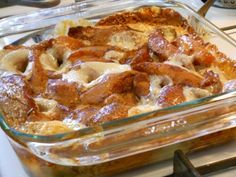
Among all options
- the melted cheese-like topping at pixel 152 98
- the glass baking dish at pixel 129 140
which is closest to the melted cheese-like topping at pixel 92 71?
the melted cheese-like topping at pixel 152 98

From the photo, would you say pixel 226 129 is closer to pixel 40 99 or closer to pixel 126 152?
pixel 126 152

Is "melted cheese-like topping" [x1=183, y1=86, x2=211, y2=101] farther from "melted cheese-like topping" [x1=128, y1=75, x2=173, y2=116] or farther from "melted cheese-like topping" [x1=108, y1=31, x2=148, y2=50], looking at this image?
"melted cheese-like topping" [x1=108, y1=31, x2=148, y2=50]

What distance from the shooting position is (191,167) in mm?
620

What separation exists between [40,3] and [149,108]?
0.57 m

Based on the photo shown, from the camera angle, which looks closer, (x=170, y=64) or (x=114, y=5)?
(x=170, y=64)

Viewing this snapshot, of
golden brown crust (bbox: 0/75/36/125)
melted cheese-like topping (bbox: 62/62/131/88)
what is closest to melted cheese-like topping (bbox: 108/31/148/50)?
melted cheese-like topping (bbox: 62/62/131/88)

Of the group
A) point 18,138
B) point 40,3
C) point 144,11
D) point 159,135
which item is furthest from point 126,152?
point 40,3

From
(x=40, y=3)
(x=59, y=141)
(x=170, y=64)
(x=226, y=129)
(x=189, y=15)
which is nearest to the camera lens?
(x=59, y=141)

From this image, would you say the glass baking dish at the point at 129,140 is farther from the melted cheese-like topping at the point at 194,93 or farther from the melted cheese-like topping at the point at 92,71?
the melted cheese-like topping at the point at 92,71

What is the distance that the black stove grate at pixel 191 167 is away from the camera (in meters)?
0.62

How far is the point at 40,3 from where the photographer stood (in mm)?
1142

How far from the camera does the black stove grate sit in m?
0.62

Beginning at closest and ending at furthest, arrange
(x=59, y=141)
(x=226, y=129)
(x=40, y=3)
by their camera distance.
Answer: (x=59, y=141) → (x=226, y=129) → (x=40, y=3)

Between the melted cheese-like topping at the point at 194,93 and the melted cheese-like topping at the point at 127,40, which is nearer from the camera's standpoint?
the melted cheese-like topping at the point at 194,93
